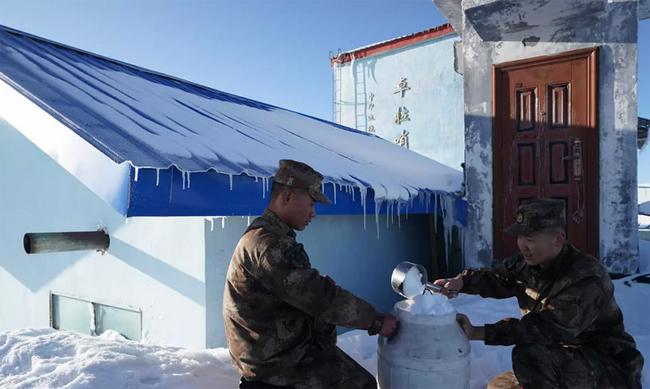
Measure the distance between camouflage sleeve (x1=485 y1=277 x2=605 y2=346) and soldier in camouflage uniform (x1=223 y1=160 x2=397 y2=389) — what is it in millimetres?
600

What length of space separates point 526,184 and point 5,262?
659 cm

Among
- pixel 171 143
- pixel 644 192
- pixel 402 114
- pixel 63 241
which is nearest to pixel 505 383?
pixel 171 143

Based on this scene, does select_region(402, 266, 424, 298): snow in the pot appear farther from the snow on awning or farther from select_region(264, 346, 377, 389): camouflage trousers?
the snow on awning

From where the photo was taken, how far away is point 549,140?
4871 mm

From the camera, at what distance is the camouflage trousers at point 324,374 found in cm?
206

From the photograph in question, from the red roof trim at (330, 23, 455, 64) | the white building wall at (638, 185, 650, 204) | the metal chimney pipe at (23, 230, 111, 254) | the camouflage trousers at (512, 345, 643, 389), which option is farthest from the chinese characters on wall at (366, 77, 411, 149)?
the camouflage trousers at (512, 345, 643, 389)

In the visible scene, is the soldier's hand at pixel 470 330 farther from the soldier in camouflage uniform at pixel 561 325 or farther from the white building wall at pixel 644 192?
the white building wall at pixel 644 192

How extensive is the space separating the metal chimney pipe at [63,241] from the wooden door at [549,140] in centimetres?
420

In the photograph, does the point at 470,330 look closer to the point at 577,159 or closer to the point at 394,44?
the point at 577,159

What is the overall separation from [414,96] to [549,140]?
8.50 meters

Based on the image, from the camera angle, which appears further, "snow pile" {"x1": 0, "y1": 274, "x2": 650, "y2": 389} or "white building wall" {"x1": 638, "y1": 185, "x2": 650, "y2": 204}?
"white building wall" {"x1": 638, "y1": 185, "x2": 650, "y2": 204}

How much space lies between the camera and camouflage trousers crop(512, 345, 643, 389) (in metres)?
2.17

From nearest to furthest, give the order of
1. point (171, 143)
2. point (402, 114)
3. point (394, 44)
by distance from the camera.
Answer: point (171, 143) → point (394, 44) → point (402, 114)

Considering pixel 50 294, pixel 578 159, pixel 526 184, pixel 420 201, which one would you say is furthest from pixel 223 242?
pixel 578 159
